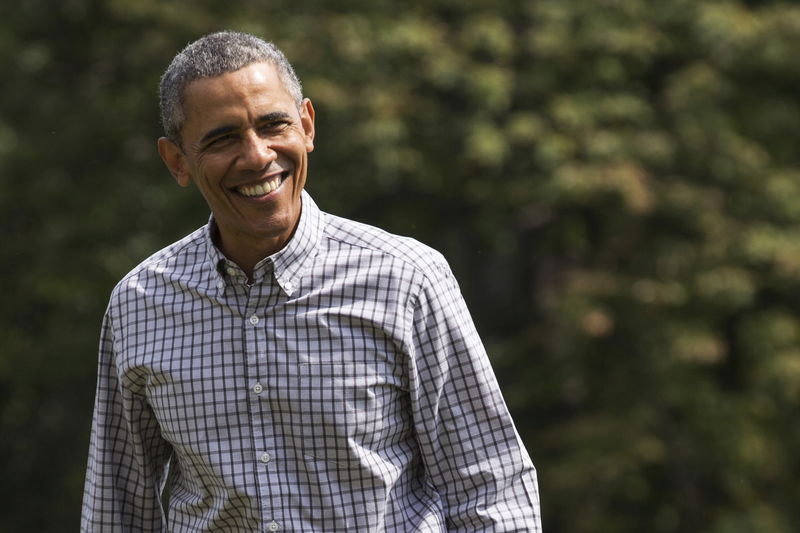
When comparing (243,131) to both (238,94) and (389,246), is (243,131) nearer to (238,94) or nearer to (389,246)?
(238,94)

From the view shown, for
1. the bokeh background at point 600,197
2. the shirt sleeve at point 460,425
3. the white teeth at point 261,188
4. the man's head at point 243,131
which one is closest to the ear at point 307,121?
the man's head at point 243,131

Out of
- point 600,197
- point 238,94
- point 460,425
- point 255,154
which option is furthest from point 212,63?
→ point 600,197

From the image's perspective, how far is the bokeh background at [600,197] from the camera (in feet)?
23.4

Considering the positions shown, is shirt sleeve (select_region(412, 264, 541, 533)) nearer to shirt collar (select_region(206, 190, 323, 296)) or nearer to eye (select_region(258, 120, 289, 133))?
shirt collar (select_region(206, 190, 323, 296))

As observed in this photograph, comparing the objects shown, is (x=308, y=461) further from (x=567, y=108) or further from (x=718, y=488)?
(x=718, y=488)

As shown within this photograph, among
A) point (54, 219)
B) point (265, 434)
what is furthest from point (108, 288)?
point (265, 434)

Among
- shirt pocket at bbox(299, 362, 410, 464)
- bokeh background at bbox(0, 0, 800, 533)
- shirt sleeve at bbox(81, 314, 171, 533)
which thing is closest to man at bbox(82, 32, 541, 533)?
shirt pocket at bbox(299, 362, 410, 464)

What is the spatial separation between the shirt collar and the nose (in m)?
0.15

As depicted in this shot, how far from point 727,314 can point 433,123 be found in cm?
213

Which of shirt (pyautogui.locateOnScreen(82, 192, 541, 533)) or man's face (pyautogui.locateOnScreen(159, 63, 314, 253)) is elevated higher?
man's face (pyautogui.locateOnScreen(159, 63, 314, 253))

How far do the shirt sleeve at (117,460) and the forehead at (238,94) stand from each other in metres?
0.48

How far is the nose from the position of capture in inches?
84.8

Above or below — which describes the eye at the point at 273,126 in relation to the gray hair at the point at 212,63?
below

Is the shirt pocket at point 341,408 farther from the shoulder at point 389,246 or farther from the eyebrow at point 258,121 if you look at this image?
the eyebrow at point 258,121
